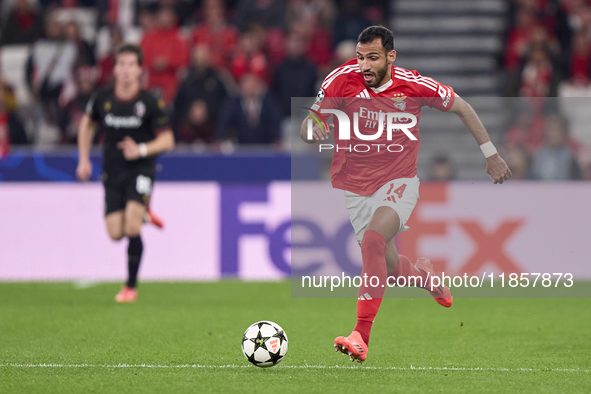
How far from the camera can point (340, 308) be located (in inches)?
343

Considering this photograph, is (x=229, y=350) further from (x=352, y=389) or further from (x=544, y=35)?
(x=544, y=35)

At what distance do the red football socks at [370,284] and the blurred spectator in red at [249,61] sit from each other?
26.0ft

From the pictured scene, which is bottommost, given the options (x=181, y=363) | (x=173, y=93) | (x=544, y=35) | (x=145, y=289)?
(x=145, y=289)

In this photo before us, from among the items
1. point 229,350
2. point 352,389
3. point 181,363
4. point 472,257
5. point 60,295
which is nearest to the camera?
point 352,389

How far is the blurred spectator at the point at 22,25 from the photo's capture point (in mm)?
14781

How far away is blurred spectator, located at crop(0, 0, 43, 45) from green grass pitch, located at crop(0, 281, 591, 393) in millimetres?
6116

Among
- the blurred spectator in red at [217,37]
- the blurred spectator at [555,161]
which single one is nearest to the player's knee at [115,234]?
the blurred spectator at [555,161]

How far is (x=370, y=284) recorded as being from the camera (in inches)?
217

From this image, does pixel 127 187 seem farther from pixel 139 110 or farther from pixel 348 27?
pixel 348 27

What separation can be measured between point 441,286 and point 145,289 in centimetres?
442

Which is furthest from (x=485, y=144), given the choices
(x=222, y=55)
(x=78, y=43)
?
(x=78, y=43)

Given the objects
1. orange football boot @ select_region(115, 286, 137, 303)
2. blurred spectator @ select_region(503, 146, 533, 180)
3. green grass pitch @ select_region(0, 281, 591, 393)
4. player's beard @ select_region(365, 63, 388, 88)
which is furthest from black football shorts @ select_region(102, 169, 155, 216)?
blurred spectator @ select_region(503, 146, 533, 180)

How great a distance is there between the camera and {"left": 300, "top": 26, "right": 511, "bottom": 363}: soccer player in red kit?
5750mm

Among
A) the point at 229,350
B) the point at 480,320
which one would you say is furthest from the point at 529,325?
the point at 229,350
